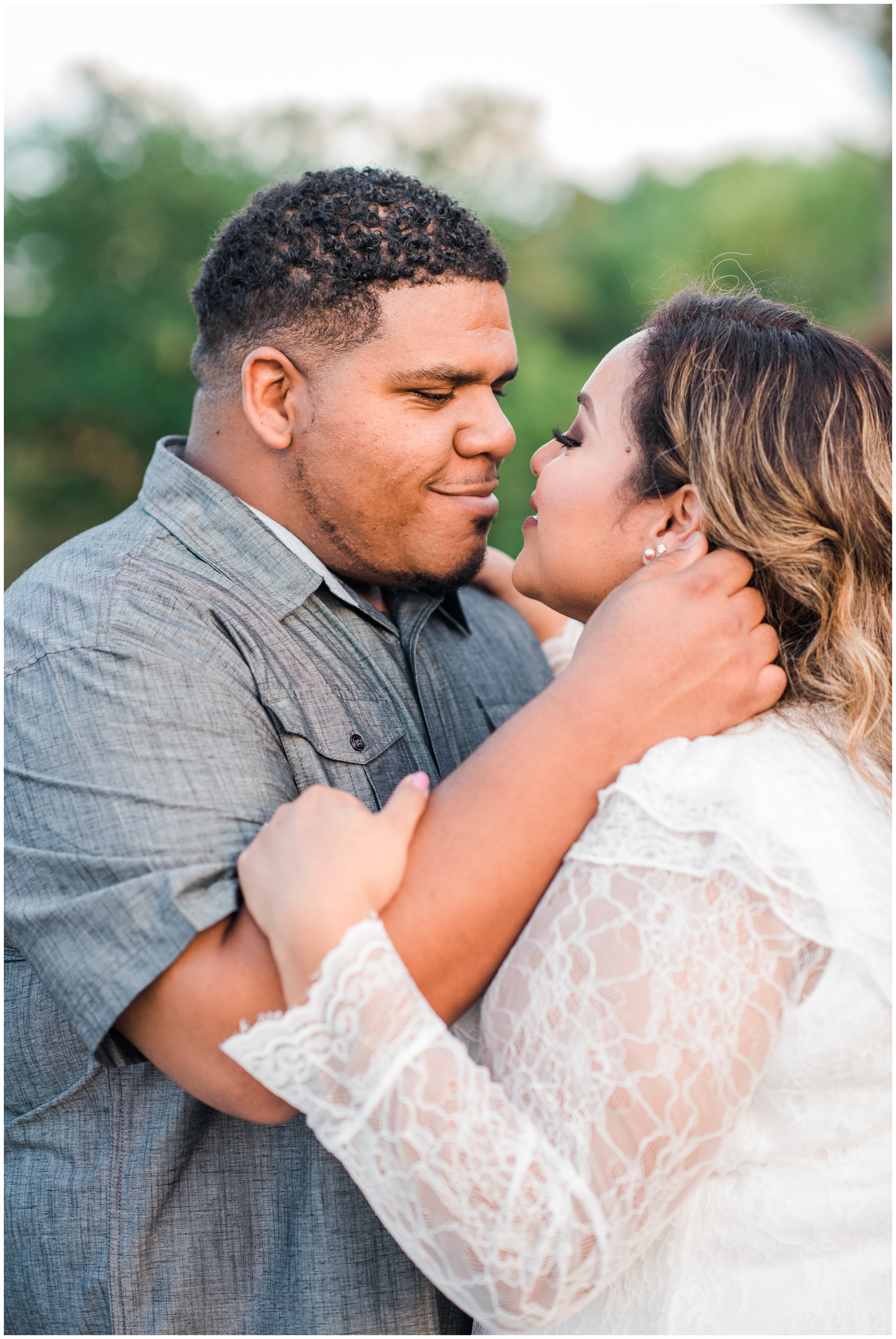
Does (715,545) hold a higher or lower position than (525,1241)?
higher

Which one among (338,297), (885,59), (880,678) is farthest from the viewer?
(885,59)

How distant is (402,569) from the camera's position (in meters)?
2.37

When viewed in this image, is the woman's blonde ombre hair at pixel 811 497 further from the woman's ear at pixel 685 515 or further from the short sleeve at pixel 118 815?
the short sleeve at pixel 118 815

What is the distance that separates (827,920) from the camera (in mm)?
1377

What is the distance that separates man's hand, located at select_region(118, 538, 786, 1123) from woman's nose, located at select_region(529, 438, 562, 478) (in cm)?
58

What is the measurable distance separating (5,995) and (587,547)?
1.33 metres

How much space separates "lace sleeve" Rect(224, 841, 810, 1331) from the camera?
4.26ft

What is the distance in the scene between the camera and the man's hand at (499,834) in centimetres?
144

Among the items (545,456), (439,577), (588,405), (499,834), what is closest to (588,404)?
(588,405)

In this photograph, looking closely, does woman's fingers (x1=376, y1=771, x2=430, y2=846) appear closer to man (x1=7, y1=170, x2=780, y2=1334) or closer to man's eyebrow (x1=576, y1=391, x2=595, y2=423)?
man (x1=7, y1=170, x2=780, y2=1334)

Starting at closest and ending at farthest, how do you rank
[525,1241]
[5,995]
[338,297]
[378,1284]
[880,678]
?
[525,1241], [880,678], [378,1284], [5,995], [338,297]

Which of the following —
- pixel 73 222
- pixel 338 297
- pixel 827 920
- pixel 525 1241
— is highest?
pixel 73 222

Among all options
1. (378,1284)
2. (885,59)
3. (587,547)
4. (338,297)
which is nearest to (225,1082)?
(378,1284)

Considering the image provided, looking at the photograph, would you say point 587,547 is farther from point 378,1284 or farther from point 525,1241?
point 378,1284
